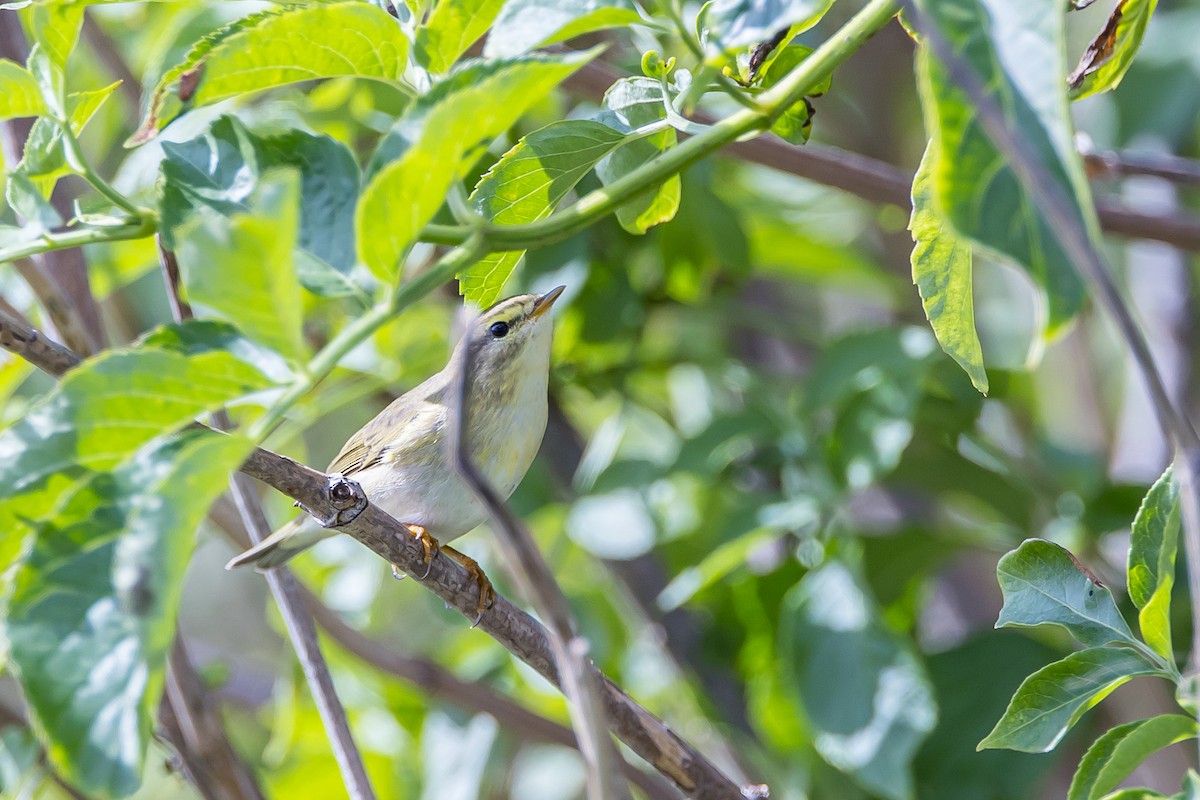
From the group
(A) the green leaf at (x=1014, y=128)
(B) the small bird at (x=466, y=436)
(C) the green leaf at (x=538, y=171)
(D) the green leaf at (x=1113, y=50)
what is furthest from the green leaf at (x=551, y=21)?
(B) the small bird at (x=466, y=436)

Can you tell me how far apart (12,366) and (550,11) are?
1.28m

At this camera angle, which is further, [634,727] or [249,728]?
[249,728]

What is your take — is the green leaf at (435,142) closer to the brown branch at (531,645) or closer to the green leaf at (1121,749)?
the brown branch at (531,645)

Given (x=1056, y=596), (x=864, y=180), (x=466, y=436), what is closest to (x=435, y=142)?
(x=1056, y=596)

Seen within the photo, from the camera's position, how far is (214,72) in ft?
3.42

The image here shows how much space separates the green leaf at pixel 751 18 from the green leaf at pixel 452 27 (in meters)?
0.22

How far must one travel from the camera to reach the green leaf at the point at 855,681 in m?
2.23

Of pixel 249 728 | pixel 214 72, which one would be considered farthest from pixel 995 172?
pixel 249 728

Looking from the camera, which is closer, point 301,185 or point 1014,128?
point 1014,128

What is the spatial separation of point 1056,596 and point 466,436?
52.5 inches

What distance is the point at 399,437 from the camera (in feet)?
8.37

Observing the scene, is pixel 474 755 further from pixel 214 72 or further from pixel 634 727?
pixel 214 72

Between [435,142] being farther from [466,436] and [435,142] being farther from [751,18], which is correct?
[466,436]

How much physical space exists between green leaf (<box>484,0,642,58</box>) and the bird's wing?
1.50 meters
